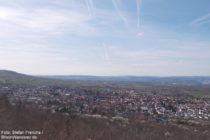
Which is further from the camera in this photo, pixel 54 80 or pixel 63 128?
pixel 54 80

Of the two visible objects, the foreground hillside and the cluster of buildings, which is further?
the cluster of buildings

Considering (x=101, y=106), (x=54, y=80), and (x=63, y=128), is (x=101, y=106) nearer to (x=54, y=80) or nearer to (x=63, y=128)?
(x=63, y=128)

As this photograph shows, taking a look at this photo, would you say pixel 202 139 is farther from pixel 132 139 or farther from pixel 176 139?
pixel 132 139

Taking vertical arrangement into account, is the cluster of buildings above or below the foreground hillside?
below

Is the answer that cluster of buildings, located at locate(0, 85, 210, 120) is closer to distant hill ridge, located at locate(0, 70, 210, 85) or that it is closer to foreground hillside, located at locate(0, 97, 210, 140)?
foreground hillside, located at locate(0, 97, 210, 140)

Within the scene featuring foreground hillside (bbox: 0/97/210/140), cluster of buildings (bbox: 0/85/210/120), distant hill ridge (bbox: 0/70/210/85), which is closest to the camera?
foreground hillside (bbox: 0/97/210/140)

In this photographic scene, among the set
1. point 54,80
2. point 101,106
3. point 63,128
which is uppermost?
point 63,128

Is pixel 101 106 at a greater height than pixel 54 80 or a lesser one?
lesser

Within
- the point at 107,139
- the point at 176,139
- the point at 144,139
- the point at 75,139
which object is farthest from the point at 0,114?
the point at 176,139

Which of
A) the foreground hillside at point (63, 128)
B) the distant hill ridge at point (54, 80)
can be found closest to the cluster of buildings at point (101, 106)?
the foreground hillside at point (63, 128)

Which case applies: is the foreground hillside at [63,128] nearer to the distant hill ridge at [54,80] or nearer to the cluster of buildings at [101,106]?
the cluster of buildings at [101,106]

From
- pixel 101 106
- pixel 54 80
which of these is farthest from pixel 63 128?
pixel 54 80

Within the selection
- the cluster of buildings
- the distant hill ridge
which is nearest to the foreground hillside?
the cluster of buildings
